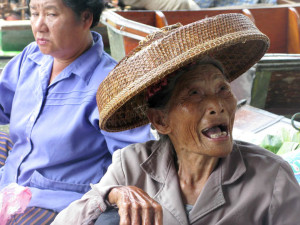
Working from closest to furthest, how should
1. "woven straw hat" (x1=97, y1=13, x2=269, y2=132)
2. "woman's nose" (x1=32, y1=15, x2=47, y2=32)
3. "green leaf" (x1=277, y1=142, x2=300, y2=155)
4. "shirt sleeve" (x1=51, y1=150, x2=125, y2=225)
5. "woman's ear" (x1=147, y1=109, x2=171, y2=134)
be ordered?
"woven straw hat" (x1=97, y1=13, x2=269, y2=132) < "shirt sleeve" (x1=51, y1=150, x2=125, y2=225) < "woman's ear" (x1=147, y1=109, x2=171, y2=134) < "woman's nose" (x1=32, y1=15, x2=47, y2=32) < "green leaf" (x1=277, y1=142, x2=300, y2=155)

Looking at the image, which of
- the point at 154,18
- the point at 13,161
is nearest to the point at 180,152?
the point at 13,161

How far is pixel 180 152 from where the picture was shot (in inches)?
67.1

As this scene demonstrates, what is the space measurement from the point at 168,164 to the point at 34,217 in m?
0.81

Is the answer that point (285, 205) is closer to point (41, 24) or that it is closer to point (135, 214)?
point (135, 214)

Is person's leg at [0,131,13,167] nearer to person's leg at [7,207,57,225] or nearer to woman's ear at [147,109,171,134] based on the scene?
person's leg at [7,207,57,225]

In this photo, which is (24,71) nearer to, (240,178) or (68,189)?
(68,189)

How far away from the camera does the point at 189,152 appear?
1.66 m

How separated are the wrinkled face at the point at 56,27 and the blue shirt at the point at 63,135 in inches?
3.9

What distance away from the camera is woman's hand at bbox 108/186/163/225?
1.37 m

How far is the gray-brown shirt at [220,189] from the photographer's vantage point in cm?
147

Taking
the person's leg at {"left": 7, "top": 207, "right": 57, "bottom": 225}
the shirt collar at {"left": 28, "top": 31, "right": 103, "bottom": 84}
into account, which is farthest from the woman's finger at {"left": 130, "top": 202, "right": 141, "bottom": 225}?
the shirt collar at {"left": 28, "top": 31, "right": 103, "bottom": 84}

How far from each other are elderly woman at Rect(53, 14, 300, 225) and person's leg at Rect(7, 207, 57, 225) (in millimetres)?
472

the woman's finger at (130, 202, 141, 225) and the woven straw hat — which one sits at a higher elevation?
the woven straw hat

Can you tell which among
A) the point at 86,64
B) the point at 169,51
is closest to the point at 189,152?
the point at 169,51
